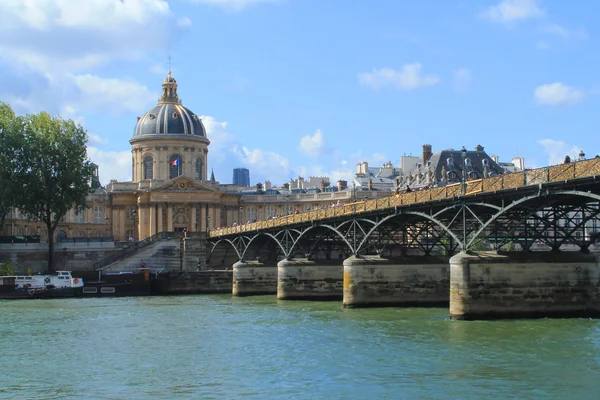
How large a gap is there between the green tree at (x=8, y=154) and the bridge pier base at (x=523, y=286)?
151ft

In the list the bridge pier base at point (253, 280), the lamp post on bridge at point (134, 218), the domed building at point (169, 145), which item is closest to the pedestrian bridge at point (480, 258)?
the bridge pier base at point (253, 280)

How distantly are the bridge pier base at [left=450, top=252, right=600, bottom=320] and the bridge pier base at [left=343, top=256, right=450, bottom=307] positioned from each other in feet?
38.4

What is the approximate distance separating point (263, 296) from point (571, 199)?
3471cm

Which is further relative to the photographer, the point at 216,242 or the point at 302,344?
the point at 216,242

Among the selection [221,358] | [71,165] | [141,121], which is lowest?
[221,358]

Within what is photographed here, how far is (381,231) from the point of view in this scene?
5966cm

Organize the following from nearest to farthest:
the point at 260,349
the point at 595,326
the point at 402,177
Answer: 1. the point at 260,349
2. the point at 595,326
3. the point at 402,177

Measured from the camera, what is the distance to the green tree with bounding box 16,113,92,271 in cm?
8288

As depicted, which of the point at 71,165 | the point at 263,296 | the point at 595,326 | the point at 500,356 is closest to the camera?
the point at 500,356

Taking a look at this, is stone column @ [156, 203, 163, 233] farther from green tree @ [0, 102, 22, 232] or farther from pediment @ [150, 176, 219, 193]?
green tree @ [0, 102, 22, 232]

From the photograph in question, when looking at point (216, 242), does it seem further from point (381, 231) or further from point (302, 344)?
point (302, 344)

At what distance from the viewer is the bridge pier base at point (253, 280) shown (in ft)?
248

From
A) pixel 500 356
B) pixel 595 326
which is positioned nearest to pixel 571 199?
pixel 595 326

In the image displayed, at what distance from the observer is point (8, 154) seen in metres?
82.2
